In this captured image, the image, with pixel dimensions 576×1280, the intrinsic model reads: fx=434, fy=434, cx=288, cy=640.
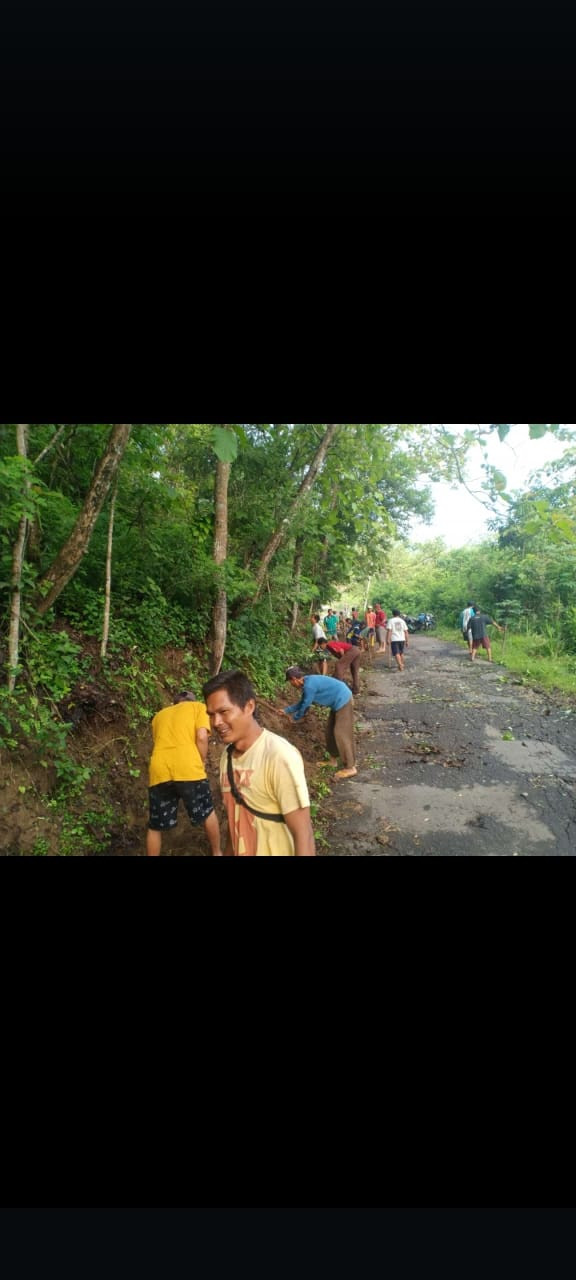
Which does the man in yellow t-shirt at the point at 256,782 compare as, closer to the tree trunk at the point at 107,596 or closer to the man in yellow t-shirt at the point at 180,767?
the man in yellow t-shirt at the point at 180,767

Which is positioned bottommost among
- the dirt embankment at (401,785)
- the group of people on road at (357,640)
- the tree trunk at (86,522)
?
the dirt embankment at (401,785)

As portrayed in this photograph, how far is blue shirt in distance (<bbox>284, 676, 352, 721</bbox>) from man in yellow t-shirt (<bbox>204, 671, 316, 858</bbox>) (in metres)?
1.26

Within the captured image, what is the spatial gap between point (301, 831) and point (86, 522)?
214cm

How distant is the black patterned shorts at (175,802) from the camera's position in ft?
7.29

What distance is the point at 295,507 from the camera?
13.5ft

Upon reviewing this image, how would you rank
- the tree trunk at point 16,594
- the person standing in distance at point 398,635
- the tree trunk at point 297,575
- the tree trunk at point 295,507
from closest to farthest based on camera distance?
the tree trunk at point 16,594
the tree trunk at point 295,507
the tree trunk at point 297,575
the person standing in distance at point 398,635

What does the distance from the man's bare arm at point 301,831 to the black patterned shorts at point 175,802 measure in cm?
87

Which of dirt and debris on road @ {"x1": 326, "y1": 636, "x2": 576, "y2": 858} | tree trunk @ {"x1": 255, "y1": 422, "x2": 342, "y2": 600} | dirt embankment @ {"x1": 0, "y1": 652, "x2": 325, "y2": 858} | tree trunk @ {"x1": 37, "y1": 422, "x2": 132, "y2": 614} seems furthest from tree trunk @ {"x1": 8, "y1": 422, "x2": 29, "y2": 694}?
dirt and debris on road @ {"x1": 326, "y1": 636, "x2": 576, "y2": 858}

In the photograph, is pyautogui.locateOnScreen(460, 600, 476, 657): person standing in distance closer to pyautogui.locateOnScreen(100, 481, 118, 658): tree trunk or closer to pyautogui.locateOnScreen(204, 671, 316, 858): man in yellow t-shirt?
pyautogui.locateOnScreen(204, 671, 316, 858): man in yellow t-shirt

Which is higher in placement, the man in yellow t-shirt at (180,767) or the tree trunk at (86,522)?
the tree trunk at (86,522)

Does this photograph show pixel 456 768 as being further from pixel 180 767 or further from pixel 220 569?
pixel 220 569

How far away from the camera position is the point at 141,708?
2820 mm

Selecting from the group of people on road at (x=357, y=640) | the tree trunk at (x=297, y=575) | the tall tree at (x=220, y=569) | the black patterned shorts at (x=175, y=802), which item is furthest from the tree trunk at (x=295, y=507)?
the black patterned shorts at (x=175, y=802)
